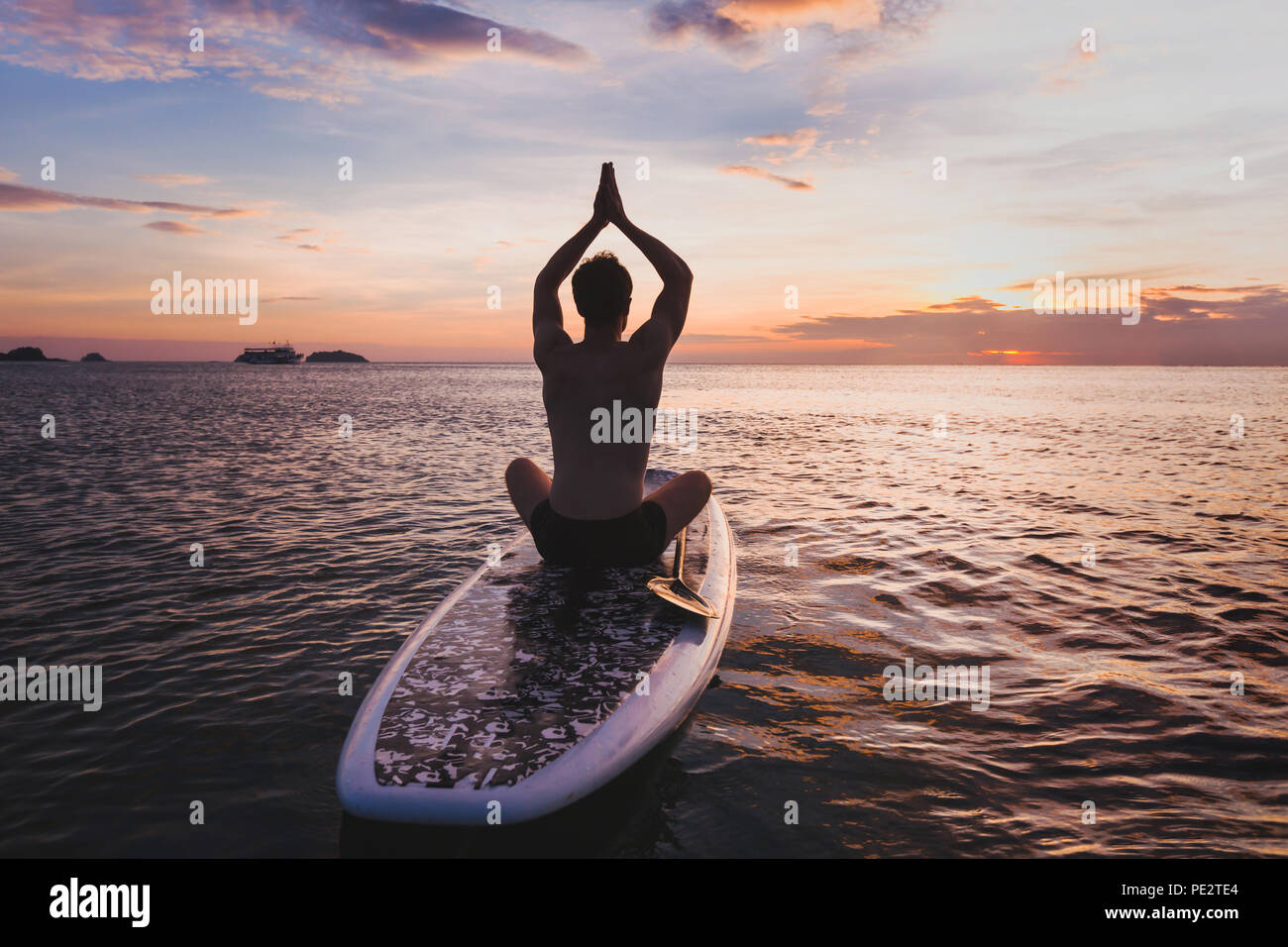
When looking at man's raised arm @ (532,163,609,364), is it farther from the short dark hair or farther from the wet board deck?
the wet board deck

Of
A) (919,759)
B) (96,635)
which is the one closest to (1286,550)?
(919,759)

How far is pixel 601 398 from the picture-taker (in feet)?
15.5

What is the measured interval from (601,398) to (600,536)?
1.11 meters

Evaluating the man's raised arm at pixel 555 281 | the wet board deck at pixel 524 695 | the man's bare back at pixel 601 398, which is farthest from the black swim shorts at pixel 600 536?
the man's raised arm at pixel 555 281

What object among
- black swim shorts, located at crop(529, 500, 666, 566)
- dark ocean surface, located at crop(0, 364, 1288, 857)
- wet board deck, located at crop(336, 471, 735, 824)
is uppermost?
black swim shorts, located at crop(529, 500, 666, 566)

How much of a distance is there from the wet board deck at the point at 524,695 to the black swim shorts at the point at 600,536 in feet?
0.59

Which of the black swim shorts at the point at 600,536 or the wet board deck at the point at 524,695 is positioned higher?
the black swim shorts at the point at 600,536

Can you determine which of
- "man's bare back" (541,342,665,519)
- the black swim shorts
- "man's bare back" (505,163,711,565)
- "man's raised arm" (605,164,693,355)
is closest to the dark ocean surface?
the black swim shorts

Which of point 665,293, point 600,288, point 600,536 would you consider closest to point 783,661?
point 600,536

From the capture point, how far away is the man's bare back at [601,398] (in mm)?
4770

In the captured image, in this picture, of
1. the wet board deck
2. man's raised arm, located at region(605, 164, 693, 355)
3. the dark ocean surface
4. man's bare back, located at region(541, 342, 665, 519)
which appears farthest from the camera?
man's raised arm, located at region(605, 164, 693, 355)

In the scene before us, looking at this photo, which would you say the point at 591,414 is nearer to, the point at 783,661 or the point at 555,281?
the point at 555,281

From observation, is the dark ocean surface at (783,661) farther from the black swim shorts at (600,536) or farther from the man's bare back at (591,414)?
the man's bare back at (591,414)

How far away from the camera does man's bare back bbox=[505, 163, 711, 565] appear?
4770mm
